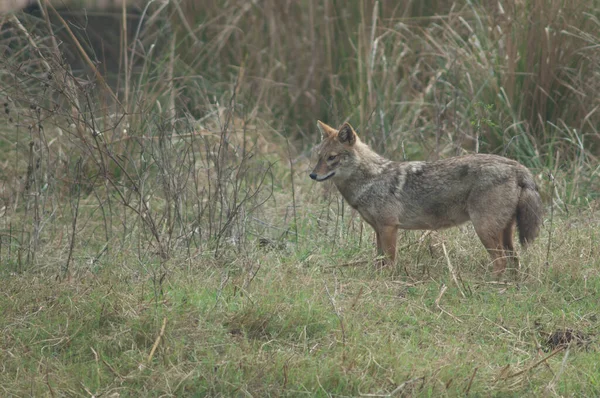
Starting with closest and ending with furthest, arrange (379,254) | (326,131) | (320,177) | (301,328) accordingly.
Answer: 1. (301,328)
2. (379,254)
3. (320,177)
4. (326,131)

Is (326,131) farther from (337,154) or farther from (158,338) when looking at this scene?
(158,338)

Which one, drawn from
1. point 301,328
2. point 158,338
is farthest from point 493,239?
point 158,338

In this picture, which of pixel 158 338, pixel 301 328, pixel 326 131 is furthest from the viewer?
pixel 326 131

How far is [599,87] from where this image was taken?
30.4 feet

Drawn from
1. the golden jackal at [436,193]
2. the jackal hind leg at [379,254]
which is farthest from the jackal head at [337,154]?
the jackal hind leg at [379,254]

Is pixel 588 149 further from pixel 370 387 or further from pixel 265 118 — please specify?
pixel 370 387

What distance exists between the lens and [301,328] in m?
5.49

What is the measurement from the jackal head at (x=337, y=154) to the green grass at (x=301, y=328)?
80 cm

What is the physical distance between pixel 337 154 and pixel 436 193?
2.99 feet

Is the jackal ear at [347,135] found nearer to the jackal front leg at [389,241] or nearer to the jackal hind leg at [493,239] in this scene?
the jackal front leg at [389,241]

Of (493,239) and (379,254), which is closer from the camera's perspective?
(493,239)

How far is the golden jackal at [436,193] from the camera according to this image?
667cm

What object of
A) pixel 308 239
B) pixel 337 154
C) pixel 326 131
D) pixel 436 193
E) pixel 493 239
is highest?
pixel 326 131

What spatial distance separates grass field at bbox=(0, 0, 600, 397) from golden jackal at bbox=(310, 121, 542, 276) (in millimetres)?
219
